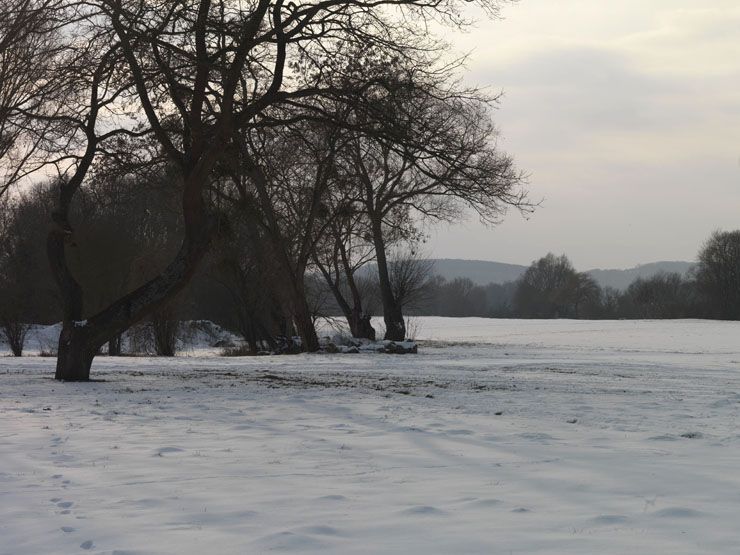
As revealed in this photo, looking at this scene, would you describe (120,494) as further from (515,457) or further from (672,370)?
(672,370)

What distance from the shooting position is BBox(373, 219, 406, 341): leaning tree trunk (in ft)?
Answer: 106

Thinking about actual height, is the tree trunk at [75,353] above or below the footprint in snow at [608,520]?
above

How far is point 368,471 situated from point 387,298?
1062 inches

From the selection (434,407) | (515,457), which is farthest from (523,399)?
(515,457)

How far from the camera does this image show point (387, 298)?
33250mm

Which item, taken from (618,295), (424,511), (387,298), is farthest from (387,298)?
(618,295)

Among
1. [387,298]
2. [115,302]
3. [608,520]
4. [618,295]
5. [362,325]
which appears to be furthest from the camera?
[618,295]

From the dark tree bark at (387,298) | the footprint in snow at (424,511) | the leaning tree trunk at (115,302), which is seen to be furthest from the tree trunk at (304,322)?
the footprint in snow at (424,511)

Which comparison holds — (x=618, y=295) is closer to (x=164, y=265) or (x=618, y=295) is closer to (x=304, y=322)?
(x=164, y=265)

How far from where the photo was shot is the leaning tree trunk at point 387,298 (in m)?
32.2

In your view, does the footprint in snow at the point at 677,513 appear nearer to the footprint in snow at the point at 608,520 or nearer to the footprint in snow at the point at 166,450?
the footprint in snow at the point at 608,520

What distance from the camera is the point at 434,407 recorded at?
407 inches

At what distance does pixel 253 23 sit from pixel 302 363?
987cm

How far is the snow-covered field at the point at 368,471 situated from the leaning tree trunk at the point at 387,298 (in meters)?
19.6
